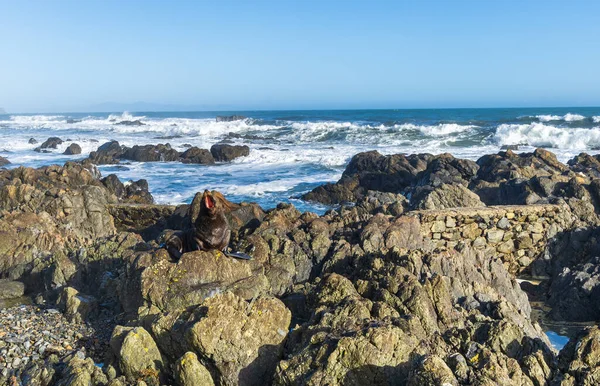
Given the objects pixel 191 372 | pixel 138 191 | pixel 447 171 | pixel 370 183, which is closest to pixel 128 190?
pixel 138 191

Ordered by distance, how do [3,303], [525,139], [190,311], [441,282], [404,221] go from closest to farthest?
[190,311] < [441,282] < [3,303] < [404,221] < [525,139]

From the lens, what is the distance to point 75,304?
6605mm

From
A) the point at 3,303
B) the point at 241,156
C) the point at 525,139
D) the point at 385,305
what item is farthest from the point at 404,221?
the point at 525,139

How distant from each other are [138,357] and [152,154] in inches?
1106

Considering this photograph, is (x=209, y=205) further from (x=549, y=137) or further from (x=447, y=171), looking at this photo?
(x=549, y=137)

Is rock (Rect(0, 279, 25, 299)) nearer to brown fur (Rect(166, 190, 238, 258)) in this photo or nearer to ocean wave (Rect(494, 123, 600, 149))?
brown fur (Rect(166, 190, 238, 258))

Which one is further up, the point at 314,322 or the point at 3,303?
the point at 314,322

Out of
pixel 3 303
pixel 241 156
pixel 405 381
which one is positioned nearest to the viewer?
pixel 405 381

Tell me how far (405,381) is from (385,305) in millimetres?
1294

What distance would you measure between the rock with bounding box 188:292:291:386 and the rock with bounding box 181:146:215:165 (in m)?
26.1

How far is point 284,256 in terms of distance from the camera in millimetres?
7320

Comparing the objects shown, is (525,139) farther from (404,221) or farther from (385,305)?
(385,305)

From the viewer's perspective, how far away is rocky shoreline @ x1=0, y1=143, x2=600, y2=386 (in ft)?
13.3

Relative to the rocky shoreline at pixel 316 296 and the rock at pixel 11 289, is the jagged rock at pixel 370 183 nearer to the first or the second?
the rocky shoreline at pixel 316 296
